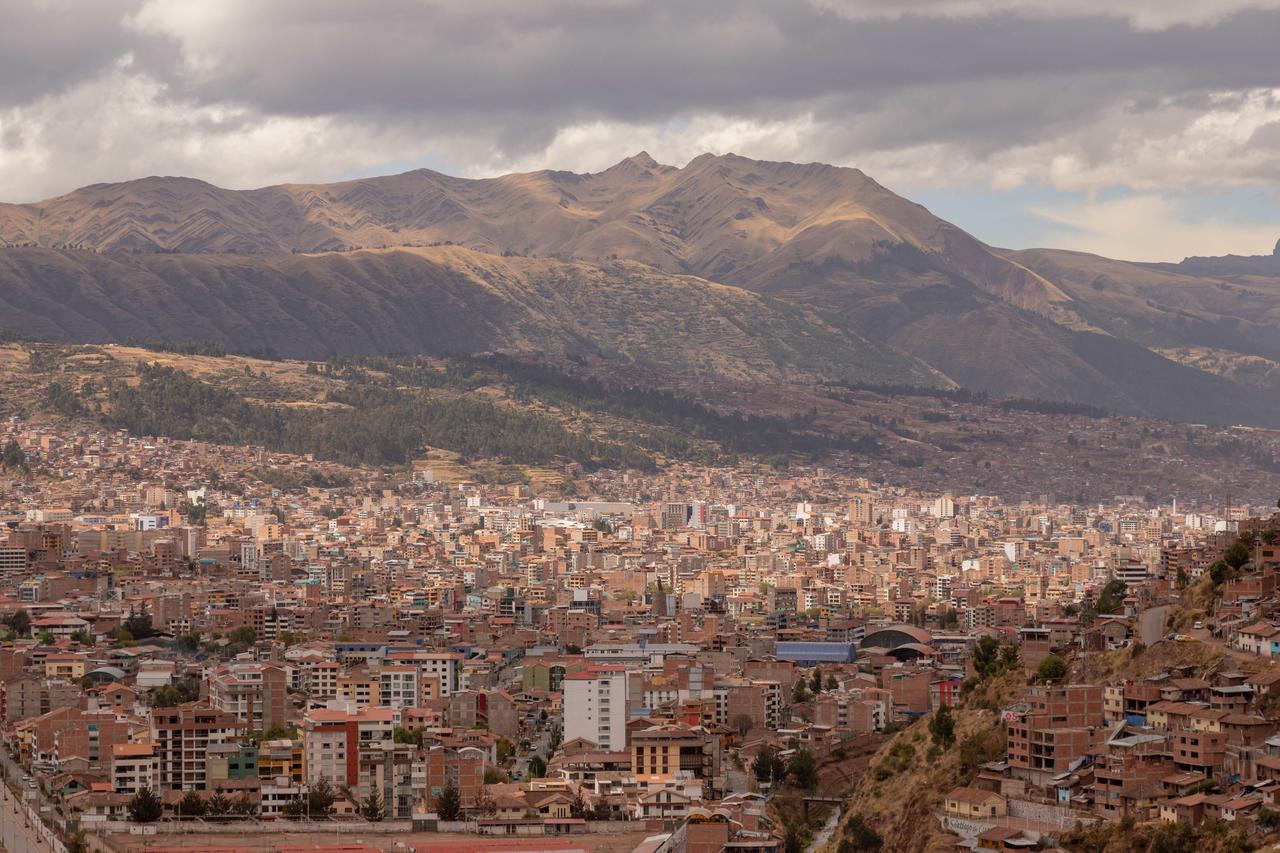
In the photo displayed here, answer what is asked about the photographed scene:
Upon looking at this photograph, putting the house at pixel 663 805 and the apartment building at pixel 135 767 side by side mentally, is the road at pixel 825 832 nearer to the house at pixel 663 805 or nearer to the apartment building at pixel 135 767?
the house at pixel 663 805

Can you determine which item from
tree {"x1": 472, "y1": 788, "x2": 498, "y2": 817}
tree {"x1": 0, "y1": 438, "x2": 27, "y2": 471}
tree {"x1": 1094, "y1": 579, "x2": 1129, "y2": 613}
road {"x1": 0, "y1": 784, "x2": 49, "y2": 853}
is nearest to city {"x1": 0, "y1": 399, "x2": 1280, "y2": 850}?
tree {"x1": 472, "y1": 788, "x2": 498, "y2": 817}

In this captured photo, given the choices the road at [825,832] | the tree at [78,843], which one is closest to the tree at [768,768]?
the road at [825,832]

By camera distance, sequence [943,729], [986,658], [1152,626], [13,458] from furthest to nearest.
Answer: [13,458]
[986,658]
[943,729]
[1152,626]

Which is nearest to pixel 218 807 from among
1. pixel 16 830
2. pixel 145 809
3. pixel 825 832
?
pixel 145 809

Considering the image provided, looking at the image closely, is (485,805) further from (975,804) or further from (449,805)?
(975,804)

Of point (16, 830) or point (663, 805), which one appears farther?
point (663, 805)

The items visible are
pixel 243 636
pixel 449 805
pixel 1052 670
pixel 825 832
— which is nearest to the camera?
pixel 1052 670

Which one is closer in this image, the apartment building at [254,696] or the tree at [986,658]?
the tree at [986,658]
